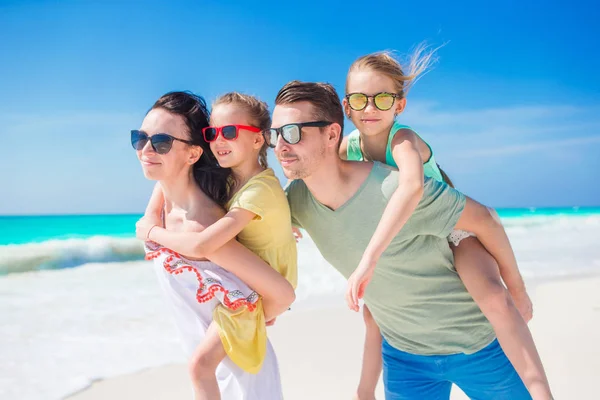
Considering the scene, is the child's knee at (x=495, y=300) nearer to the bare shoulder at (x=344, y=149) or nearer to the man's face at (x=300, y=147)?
the man's face at (x=300, y=147)

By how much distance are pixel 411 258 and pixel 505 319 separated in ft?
1.83

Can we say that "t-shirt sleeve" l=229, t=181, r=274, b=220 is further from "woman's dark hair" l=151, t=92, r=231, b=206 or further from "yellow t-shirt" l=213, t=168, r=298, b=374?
"woman's dark hair" l=151, t=92, r=231, b=206

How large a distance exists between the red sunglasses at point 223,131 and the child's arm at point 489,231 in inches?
48.8

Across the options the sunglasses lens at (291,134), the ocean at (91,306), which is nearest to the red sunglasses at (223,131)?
the sunglasses lens at (291,134)

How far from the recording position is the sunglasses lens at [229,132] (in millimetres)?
2844

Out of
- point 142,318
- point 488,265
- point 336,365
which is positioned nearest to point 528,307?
point 488,265

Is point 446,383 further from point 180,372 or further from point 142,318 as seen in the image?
point 142,318

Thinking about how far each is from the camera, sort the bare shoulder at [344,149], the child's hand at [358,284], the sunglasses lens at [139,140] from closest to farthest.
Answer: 1. the child's hand at [358,284]
2. the sunglasses lens at [139,140]
3. the bare shoulder at [344,149]

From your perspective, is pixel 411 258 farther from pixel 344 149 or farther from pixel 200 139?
pixel 200 139

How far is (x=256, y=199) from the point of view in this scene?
105 inches

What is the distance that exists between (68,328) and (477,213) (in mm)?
6448

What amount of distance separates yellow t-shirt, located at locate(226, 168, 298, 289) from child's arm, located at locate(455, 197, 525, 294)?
918 millimetres

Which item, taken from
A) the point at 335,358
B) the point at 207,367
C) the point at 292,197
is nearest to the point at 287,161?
the point at 292,197

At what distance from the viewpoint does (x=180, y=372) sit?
5668 mm
